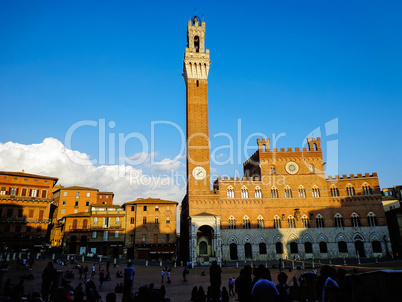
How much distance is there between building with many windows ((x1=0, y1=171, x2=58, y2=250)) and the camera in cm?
4706

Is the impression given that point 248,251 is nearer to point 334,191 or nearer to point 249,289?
point 334,191

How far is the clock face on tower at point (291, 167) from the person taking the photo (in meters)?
48.5

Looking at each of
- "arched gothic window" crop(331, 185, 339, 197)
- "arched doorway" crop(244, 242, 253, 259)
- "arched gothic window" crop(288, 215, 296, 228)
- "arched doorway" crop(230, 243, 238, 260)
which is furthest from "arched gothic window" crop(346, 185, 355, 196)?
"arched doorway" crop(230, 243, 238, 260)

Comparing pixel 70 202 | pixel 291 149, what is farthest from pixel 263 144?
pixel 70 202

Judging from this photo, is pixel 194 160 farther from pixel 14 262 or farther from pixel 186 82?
pixel 14 262

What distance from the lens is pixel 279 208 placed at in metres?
46.8

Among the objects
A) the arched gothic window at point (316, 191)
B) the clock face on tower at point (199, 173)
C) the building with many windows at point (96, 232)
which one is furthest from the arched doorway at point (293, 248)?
the building with many windows at point (96, 232)

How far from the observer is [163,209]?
51562mm

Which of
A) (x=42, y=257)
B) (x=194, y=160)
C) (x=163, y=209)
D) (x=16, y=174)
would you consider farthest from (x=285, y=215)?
(x=16, y=174)

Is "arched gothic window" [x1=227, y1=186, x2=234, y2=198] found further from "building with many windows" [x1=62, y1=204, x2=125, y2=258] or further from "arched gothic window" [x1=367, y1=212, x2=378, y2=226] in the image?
"arched gothic window" [x1=367, y1=212, x2=378, y2=226]

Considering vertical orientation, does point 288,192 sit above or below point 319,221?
above

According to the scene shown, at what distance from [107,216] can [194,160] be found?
18.4 metres

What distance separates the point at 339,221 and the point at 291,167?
1108cm

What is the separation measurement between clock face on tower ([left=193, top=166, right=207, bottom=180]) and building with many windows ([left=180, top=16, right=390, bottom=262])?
0.16 meters
